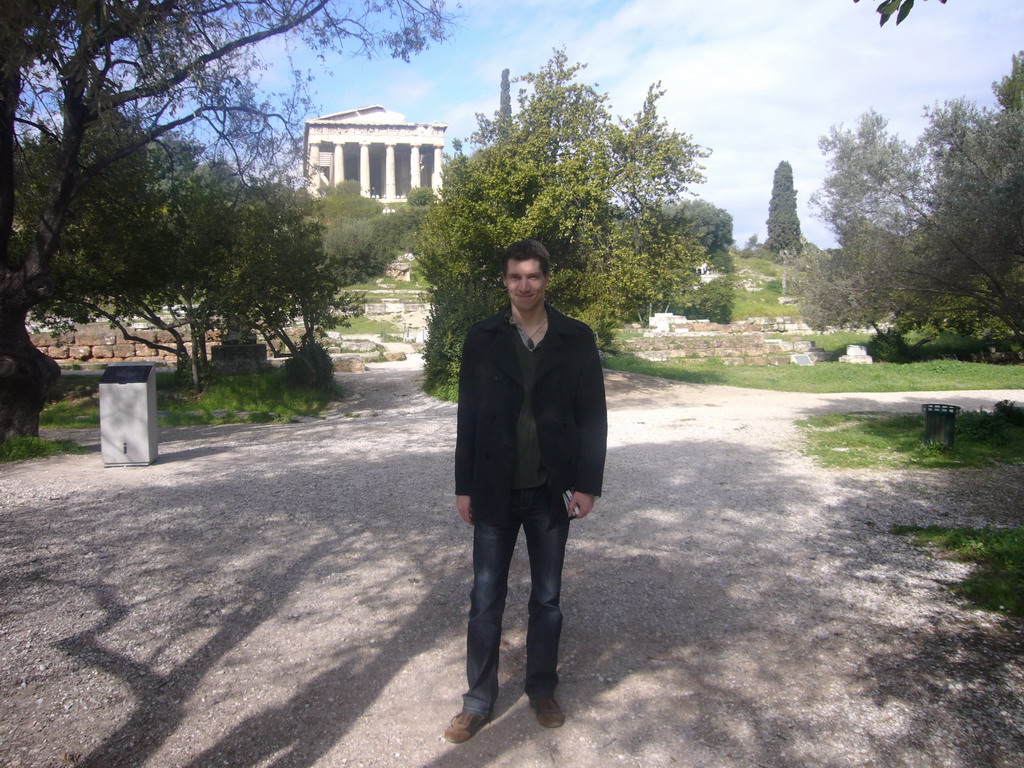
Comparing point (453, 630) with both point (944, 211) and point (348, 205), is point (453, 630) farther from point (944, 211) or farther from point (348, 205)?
point (348, 205)

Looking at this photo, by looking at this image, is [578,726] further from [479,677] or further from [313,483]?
[313,483]

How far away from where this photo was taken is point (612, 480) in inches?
306

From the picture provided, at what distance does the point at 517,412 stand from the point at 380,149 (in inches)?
A: 3156

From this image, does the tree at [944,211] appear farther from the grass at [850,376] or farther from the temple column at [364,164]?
the temple column at [364,164]

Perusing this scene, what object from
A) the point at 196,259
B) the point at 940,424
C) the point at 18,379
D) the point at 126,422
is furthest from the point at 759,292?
the point at 18,379

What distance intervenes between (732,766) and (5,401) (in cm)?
936

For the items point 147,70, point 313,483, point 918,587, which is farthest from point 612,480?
point 147,70

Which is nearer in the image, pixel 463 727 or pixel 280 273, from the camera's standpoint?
pixel 463 727

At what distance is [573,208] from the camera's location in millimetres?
15703

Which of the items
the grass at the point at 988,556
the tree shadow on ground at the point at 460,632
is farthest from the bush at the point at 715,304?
the grass at the point at 988,556

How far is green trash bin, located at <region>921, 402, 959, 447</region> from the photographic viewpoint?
9156 millimetres

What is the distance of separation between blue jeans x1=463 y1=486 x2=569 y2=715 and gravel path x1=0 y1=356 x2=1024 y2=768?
0.61ft

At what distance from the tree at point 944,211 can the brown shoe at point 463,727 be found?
305 inches

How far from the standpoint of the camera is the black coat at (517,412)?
120 inches
